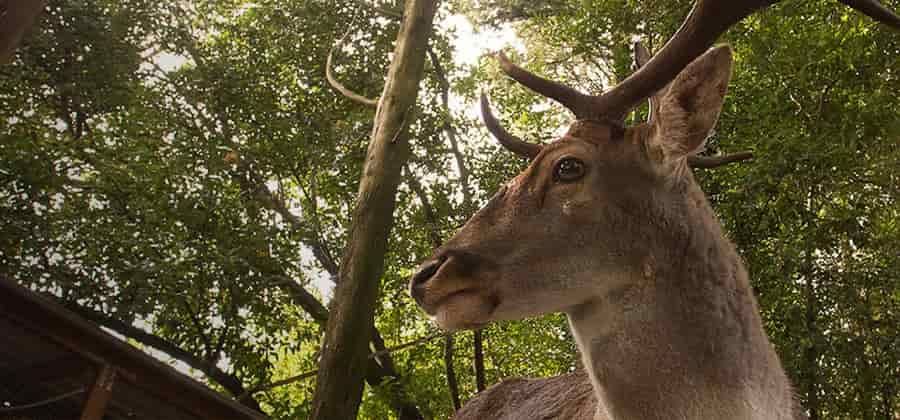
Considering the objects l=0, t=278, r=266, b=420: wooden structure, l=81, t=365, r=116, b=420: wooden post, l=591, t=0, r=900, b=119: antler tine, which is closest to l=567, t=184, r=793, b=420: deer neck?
l=591, t=0, r=900, b=119: antler tine

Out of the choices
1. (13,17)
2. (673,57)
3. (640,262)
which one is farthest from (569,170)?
(13,17)

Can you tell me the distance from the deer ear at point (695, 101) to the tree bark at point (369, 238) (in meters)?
3.58

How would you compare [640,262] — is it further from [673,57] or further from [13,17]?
[13,17]

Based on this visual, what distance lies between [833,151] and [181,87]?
705cm

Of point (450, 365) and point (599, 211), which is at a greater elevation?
point (450, 365)

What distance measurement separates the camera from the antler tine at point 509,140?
316 cm

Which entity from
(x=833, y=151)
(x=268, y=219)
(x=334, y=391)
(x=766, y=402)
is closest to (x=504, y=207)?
(x=766, y=402)

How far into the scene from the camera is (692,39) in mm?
2625

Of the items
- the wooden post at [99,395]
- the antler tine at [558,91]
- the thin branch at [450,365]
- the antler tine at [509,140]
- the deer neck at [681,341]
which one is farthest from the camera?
the thin branch at [450,365]

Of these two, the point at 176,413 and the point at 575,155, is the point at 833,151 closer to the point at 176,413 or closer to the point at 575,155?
the point at 575,155

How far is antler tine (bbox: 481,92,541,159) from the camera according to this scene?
10.4ft

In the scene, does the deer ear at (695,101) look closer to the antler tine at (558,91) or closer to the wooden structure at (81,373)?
the antler tine at (558,91)

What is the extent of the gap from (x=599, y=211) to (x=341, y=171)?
22.7ft

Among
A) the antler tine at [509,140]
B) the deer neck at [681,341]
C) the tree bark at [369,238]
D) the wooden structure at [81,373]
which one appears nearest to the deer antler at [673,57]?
the antler tine at [509,140]
